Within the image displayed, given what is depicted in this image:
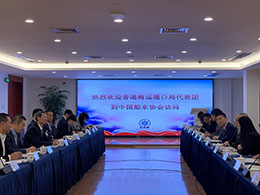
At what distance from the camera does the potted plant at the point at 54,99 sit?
12.9m

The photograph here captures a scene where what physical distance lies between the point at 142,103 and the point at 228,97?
359cm

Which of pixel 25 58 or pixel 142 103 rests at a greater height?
pixel 25 58

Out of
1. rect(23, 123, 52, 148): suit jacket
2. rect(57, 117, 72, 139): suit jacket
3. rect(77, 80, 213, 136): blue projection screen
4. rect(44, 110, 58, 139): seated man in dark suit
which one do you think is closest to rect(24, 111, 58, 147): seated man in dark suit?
rect(23, 123, 52, 148): suit jacket

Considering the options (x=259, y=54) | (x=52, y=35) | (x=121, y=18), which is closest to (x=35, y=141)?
(x=52, y=35)

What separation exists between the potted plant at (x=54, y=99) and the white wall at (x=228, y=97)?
629 cm

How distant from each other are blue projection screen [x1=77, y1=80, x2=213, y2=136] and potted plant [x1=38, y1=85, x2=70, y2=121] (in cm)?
67

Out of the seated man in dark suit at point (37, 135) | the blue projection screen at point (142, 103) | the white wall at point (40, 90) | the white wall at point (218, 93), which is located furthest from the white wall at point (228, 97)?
the seated man in dark suit at point (37, 135)

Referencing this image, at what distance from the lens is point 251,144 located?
14.4 feet

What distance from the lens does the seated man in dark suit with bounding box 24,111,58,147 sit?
521 centimetres

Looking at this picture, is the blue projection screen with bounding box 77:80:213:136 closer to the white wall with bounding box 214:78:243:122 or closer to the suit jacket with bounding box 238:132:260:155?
the white wall with bounding box 214:78:243:122

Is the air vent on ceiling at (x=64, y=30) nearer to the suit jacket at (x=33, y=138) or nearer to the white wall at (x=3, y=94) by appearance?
the suit jacket at (x=33, y=138)

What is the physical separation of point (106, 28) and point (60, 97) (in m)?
8.12

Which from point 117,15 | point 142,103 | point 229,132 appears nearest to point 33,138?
point 117,15

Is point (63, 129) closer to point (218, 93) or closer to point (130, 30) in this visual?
point (130, 30)
